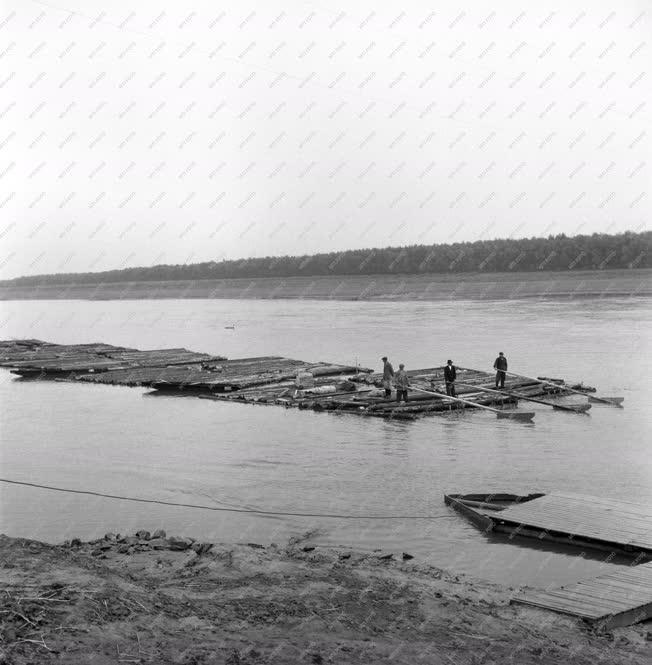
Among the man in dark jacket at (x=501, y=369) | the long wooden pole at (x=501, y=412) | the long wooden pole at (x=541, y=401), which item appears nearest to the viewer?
the long wooden pole at (x=501, y=412)

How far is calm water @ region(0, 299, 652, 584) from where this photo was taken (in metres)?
11.6

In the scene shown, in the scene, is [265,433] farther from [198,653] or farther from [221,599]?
[198,653]

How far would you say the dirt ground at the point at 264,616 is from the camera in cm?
657

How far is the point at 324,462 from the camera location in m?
16.3

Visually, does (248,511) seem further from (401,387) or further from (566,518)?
(401,387)

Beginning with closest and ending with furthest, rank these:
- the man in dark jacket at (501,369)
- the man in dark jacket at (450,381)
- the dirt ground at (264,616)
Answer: the dirt ground at (264,616), the man in dark jacket at (450,381), the man in dark jacket at (501,369)

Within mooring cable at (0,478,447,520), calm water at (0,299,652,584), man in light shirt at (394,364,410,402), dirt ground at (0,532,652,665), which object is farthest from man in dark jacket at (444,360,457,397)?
dirt ground at (0,532,652,665)

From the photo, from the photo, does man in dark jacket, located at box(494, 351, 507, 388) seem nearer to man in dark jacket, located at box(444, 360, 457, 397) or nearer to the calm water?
man in dark jacket, located at box(444, 360, 457, 397)

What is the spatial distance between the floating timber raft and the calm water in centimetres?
80

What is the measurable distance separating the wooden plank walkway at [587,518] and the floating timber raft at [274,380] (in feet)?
30.1

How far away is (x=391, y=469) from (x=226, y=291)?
363 feet

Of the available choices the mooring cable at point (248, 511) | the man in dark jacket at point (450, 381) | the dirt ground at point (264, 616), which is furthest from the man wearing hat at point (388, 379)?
the dirt ground at point (264, 616)

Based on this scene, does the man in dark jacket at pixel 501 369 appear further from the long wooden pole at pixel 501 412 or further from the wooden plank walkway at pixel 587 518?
the wooden plank walkway at pixel 587 518

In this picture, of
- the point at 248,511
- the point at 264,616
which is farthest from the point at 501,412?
the point at 264,616
